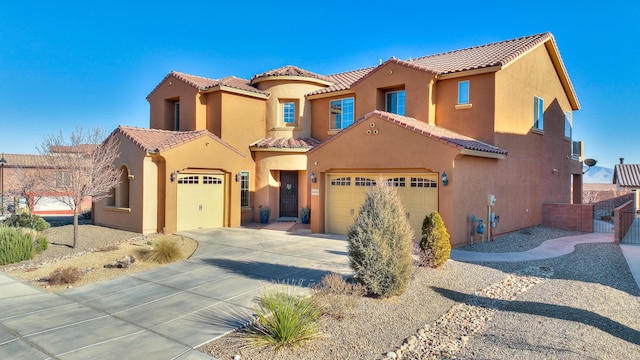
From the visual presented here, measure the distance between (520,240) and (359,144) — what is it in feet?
24.8

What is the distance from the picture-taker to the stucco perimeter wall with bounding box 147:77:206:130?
20.8 meters

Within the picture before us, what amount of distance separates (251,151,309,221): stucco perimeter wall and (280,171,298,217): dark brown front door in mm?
285

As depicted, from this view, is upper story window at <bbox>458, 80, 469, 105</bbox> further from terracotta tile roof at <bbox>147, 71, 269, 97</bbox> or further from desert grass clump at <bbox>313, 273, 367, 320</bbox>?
desert grass clump at <bbox>313, 273, 367, 320</bbox>

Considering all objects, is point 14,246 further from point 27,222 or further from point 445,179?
point 445,179

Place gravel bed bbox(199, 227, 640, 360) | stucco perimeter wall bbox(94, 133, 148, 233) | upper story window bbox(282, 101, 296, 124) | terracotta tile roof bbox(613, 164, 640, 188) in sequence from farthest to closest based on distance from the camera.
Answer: terracotta tile roof bbox(613, 164, 640, 188), upper story window bbox(282, 101, 296, 124), stucco perimeter wall bbox(94, 133, 148, 233), gravel bed bbox(199, 227, 640, 360)

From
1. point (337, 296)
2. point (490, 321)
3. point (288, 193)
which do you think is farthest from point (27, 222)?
point (490, 321)

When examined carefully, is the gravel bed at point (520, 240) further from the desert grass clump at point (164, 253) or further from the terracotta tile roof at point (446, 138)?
the desert grass clump at point (164, 253)

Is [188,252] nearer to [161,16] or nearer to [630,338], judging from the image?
[630,338]

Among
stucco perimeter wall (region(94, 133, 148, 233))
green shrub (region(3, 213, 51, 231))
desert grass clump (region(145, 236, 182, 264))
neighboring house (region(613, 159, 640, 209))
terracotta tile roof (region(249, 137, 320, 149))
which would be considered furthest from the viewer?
neighboring house (region(613, 159, 640, 209))

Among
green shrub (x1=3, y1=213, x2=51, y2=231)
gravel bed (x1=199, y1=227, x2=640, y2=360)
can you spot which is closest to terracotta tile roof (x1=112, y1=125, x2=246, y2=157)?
green shrub (x1=3, y1=213, x2=51, y2=231)

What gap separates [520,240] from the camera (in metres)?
15.5

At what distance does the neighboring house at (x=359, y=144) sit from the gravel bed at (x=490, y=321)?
4.18 meters

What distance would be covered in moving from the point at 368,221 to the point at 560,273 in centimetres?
621

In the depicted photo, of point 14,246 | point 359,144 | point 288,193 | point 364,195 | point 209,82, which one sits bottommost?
point 14,246
